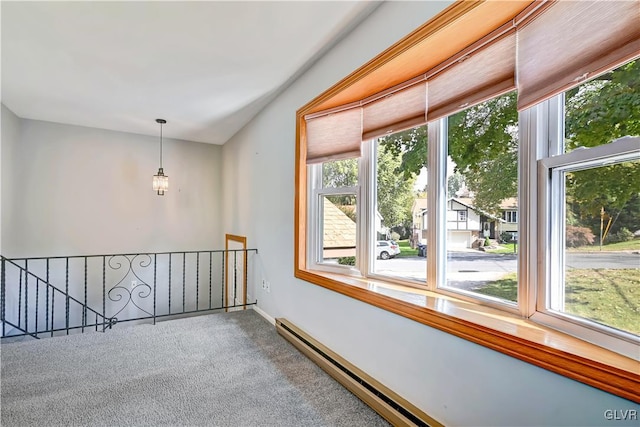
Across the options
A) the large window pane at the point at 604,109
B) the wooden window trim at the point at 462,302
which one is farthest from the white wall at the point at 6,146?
the large window pane at the point at 604,109

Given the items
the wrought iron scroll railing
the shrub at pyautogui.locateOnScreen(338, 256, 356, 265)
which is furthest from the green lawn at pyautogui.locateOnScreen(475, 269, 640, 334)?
the wrought iron scroll railing

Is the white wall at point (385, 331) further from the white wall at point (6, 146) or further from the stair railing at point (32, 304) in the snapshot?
the white wall at point (6, 146)

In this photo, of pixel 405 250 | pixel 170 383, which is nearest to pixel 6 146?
pixel 170 383

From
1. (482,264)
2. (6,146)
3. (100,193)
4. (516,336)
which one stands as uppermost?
(6,146)

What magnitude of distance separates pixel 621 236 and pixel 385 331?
1.16 metres

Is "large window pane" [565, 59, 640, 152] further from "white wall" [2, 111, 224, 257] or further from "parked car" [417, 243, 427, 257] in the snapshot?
"white wall" [2, 111, 224, 257]

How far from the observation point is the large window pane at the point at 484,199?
1453 mm

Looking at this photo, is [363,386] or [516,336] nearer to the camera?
[516,336]

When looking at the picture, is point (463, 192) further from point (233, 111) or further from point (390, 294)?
point (233, 111)

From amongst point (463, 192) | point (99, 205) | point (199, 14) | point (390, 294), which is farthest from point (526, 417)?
point (99, 205)

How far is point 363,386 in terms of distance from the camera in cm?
182

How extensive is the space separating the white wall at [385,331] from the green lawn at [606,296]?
0.98 ft

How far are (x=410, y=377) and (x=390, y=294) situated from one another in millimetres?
441

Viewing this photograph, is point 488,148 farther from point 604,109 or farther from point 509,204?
point 604,109
